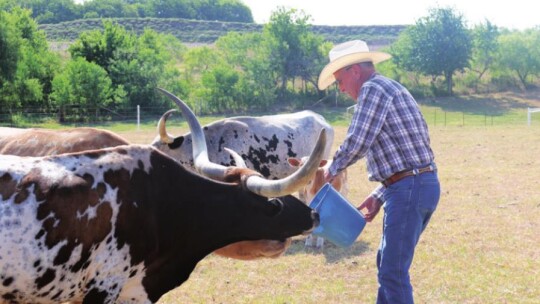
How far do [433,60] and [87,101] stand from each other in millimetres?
42899

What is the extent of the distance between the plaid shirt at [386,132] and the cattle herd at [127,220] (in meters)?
0.40

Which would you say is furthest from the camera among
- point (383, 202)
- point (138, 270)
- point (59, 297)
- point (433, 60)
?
point (433, 60)

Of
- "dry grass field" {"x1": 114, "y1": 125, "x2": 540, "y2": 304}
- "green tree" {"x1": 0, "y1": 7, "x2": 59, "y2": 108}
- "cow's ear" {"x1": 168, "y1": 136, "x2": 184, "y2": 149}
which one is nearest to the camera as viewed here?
"dry grass field" {"x1": 114, "y1": 125, "x2": 540, "y2": 304}

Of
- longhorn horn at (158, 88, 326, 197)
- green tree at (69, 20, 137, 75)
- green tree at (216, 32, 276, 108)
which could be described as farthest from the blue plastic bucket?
green tree at (216, 32, 276, 108)

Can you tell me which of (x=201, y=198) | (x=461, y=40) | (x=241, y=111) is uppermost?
(x=461, y=40)

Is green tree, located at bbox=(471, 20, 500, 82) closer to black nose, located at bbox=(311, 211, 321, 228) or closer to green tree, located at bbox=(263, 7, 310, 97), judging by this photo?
green tree, located at bbox=(263, 7, 310, 97)

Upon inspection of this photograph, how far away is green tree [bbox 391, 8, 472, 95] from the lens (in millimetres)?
71312

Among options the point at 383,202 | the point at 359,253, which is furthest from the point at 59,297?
the point at 359,253

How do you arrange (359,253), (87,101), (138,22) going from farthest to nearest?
(138,22) < (87,101) < (359,253)

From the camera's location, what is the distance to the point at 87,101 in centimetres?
4356

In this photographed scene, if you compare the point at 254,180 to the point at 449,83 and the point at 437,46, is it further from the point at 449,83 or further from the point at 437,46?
the point at 437,46

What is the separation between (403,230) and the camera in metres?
5.00

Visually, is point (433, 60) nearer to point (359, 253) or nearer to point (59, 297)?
point (359, 253)

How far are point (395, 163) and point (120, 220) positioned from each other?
2219 millimetres
